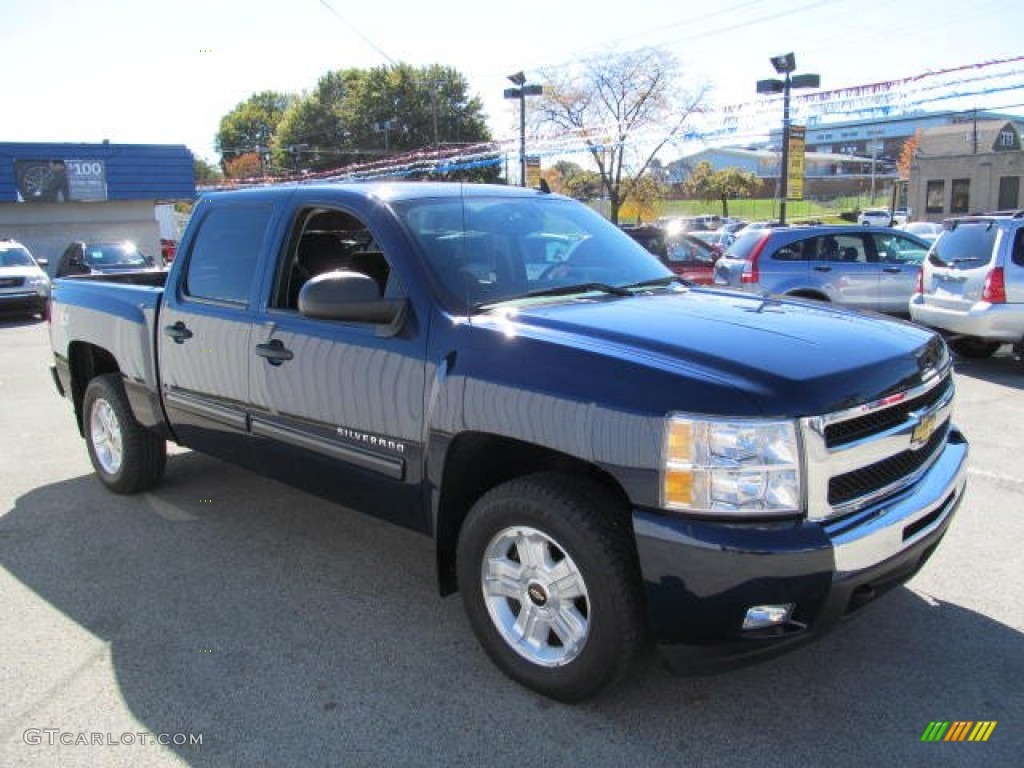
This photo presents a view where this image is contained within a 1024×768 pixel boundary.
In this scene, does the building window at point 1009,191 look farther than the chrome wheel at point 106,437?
Yes

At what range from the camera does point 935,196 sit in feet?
167

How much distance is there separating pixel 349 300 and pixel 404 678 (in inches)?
57.3

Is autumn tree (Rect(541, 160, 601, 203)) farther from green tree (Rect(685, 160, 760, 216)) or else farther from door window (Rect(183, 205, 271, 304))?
door window (Rect(183, 205, 271, 304))

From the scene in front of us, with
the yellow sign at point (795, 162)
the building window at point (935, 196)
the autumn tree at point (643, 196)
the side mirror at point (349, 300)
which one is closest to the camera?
the side mirror at point (349, 300)

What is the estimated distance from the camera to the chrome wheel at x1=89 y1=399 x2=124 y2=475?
5270 millimetres

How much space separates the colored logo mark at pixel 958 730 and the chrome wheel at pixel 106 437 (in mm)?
4574

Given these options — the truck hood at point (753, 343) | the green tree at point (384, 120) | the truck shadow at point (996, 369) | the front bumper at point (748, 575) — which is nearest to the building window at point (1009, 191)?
the green tree at point (384, 120)

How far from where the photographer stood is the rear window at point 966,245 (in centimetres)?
889

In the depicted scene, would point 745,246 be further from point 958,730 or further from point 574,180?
point 574,180

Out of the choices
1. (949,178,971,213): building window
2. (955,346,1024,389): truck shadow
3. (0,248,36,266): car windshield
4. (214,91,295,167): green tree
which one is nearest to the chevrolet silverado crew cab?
(955,346,1024,389): truck shadow

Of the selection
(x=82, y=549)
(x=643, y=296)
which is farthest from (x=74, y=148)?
(x=643, y=296)

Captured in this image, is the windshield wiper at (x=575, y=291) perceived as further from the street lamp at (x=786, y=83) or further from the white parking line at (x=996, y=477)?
the street lamp at (x=786, y=83)

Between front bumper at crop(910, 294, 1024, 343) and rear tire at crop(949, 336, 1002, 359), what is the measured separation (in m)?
0.64

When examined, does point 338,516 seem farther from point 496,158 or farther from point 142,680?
point 496,158
